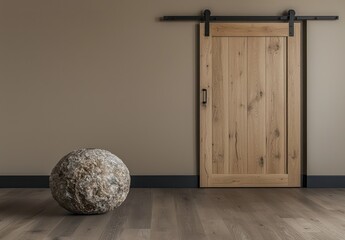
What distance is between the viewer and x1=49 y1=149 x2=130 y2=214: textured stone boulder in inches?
158

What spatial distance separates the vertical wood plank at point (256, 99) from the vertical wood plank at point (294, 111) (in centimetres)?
29

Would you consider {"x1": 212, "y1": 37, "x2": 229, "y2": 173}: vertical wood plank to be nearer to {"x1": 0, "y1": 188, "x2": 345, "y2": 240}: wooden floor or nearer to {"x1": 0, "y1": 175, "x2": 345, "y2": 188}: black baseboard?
{"x1": 0, "y1": 175, "x2": 345, "y2": 188}: black baseboard

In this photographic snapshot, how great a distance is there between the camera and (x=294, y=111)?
235 inches

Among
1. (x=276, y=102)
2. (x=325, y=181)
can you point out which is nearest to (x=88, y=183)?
(x=276, y=102)

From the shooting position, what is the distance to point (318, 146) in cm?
597

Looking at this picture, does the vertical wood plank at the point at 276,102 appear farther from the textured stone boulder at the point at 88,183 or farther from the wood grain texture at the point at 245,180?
the textured stone boulder at the point at 88,183

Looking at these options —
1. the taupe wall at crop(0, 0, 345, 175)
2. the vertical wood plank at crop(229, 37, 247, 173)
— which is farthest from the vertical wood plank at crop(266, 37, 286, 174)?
the taupe wall at crop(0, 0, 345, 175)

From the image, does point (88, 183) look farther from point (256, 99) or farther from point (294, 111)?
point (294, 111)

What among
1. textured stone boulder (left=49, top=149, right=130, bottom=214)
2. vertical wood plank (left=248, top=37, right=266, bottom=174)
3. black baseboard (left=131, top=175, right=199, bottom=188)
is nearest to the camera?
textured stone boulder (left=49, top=149, right=130, bottom=214)

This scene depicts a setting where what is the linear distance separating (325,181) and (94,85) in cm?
277

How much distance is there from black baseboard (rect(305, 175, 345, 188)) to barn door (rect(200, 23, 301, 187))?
15cm

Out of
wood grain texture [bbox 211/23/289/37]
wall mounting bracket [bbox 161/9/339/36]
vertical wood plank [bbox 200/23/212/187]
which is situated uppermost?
wall mounting bracket [bbox 161/9/339/36]

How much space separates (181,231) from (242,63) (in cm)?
289

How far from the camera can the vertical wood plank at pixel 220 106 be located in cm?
595
